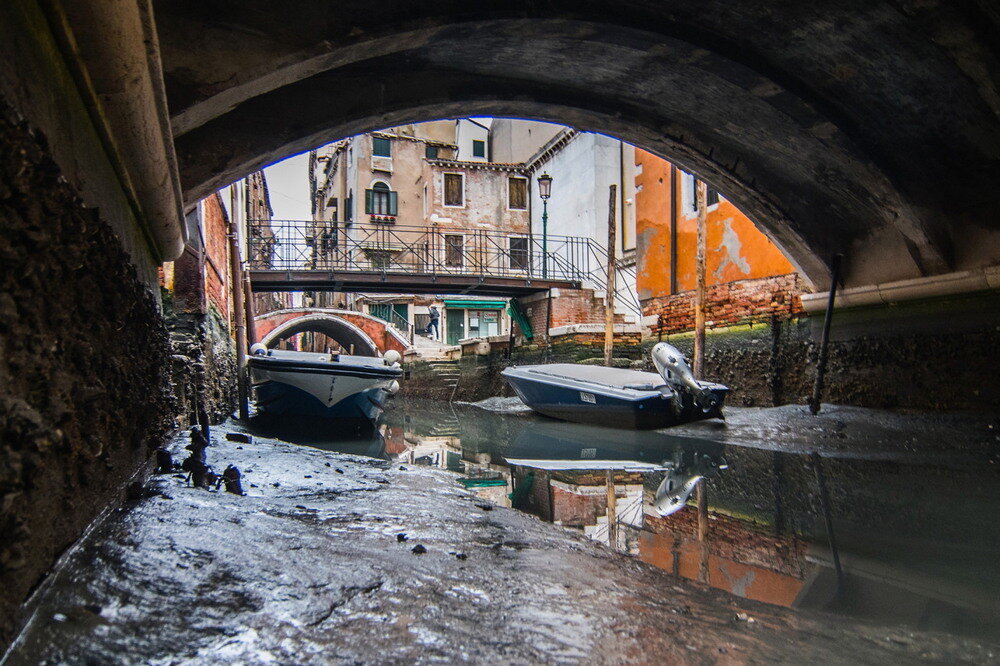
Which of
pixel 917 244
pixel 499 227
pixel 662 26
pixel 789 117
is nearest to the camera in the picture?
pixel 662 26

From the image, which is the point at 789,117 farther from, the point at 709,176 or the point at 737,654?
the point at 737,654

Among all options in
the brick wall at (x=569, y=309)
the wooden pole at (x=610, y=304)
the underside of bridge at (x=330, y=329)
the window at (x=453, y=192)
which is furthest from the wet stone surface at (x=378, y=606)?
the window at (x=453, y=192)

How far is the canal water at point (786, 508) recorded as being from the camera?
243 cm

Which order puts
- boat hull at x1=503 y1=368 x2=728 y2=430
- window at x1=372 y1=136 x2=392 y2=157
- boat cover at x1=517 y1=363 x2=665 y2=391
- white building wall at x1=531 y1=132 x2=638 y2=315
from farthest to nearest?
1. window at x1=372 y1=136 x2=392 y2=157
2. white building wall at x1=531 y1=132 x2=638 y2=315
3. boat cover at x1=517 y1=363 x2=665 y2=391
4. boat hull at x1=503 y1=368 x2=728 y2=430

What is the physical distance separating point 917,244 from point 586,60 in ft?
10.9

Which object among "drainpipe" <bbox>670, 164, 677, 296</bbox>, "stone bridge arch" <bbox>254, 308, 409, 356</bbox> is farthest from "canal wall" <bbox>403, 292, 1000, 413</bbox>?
"stone bridge arch" <bbox>254, 308, 409, 356</bbox>

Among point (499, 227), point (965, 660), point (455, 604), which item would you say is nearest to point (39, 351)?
point (455, 604)

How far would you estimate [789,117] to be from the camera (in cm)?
501

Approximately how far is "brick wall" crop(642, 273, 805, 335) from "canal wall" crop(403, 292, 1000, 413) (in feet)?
0.45

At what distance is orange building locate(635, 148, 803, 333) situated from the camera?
9.16 meters

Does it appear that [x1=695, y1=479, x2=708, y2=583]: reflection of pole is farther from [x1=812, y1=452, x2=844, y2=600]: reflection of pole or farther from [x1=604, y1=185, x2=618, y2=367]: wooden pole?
[x1=604, y1=185, x2=618, y2=367]: wooden pole

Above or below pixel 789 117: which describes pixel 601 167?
above

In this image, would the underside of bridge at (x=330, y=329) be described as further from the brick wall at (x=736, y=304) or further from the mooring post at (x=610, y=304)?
the brick wall at (x=736, y=304)

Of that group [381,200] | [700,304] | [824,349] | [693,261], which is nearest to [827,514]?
[824,349]
